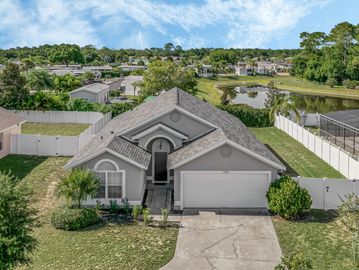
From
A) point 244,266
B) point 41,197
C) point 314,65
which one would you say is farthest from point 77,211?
point 314,65

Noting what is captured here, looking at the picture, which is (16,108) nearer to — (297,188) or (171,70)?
(171,70)

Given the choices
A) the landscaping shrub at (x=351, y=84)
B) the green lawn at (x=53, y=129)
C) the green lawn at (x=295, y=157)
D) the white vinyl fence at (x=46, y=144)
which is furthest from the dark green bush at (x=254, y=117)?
the landscaping shrub at (x=351, y=84)

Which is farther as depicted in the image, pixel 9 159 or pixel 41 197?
pixel 9 159

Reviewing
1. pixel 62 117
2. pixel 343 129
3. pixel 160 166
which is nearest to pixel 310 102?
pixel 62 117

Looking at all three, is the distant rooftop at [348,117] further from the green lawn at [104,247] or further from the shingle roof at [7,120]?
the shingle roof at [7,120]

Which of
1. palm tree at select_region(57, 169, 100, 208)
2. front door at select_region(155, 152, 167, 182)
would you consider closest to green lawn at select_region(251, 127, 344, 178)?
front door at select_region(155, 152, 167, 182)

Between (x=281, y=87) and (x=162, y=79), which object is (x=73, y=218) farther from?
(x=281, y=87)

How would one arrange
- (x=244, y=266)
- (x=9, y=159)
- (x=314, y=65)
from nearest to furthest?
(x=244, y=266) → (x=9, y=159) → (x=314, y=65)
